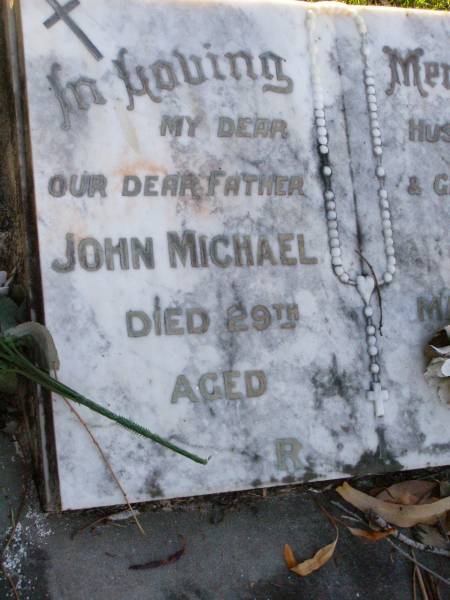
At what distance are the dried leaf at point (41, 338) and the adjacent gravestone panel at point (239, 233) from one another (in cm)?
5

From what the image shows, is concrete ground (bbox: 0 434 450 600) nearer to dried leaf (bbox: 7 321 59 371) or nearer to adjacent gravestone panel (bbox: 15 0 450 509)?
adjacent gravestone panel (bbox: 15 0 450 509)

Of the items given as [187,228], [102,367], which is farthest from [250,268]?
[102,367]

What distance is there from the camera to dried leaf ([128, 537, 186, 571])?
2092 millimetres

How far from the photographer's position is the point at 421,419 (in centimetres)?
217

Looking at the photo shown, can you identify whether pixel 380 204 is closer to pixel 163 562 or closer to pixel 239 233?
pixel 239 233

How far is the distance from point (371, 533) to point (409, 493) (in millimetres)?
171

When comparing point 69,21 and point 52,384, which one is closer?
point 52,384

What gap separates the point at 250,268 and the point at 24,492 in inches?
35.4

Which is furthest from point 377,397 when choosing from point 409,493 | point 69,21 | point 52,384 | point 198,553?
point 69,21

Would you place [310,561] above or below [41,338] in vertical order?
below

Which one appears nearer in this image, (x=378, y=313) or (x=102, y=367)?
(x=102, y=367)

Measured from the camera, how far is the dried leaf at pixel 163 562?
2092 mm

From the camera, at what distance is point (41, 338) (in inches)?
74.0

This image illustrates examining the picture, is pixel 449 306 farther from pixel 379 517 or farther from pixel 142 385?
pixel 142 385
